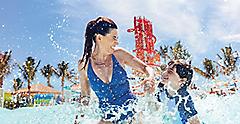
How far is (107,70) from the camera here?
3205 millimetres

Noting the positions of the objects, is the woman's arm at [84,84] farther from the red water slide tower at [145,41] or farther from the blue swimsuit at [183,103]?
the red water slide tower at [145,41]

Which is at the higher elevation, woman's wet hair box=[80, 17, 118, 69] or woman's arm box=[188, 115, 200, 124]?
woman's wet hair box=[80, 17, 118, 69]

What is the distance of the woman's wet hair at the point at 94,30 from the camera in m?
3.13

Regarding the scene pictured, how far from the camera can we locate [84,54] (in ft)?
10.7

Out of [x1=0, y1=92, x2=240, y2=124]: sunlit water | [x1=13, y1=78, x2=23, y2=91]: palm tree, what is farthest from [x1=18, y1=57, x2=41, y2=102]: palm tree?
[x1=0, y1=92, x2=240, y2=124]: sunlit water

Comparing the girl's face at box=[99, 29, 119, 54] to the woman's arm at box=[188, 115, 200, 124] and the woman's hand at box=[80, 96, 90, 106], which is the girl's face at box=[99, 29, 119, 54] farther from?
the woman's arm at box=[188, 115, 200, 124]

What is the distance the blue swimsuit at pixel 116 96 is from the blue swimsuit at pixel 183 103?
0.40 metres

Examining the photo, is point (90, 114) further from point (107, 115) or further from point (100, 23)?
point (100, 23)

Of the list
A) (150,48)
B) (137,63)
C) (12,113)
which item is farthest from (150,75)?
(150,48)

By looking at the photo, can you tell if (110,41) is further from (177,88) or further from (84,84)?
(177,88)

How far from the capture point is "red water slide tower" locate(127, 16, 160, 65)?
1922 centimetres

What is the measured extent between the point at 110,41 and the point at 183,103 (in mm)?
874

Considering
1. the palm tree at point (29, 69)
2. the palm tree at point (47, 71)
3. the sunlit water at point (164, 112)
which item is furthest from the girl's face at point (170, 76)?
the palm tree at point (47, 71)

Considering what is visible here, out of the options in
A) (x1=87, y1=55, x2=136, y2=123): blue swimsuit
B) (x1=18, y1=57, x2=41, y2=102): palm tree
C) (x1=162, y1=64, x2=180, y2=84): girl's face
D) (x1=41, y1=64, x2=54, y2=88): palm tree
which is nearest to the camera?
(x1=87, y1=55, x2=136, y2=123): blue swimsuit
